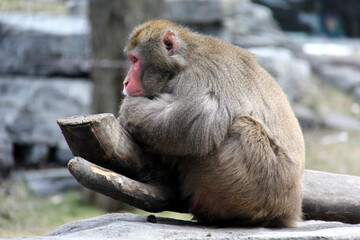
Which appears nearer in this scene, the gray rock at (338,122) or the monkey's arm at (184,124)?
the monkey's arm at (184,124)

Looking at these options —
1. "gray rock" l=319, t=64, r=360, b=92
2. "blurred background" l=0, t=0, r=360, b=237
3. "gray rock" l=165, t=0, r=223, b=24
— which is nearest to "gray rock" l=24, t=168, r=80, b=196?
"blurred background" l=0, t=0, r=360, b=237

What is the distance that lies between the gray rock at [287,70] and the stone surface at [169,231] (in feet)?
24.4

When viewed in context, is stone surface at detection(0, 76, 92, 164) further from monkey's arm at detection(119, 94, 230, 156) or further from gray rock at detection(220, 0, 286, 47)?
monkey's arm at detection(119, 94, 230, 156)

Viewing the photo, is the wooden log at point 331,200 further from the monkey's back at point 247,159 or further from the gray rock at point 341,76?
the gray rock at point 341,76

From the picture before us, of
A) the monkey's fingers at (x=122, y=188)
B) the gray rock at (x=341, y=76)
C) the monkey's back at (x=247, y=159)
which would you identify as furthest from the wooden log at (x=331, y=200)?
the gray rock at (x=341, y=76)

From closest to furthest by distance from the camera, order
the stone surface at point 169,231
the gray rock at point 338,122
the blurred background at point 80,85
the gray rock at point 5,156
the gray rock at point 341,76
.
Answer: the stone surface at point 169,231
the blurred background at point 80,85
the gray rock at point 5,156
the gray rock at point 338,122
the gray rock at point 341,76

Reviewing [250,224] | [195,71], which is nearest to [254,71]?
[195,71]

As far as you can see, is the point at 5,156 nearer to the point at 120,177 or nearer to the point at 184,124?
the point at 120,177

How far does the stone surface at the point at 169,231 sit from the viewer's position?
3.85 metres

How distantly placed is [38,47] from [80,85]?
3.98ft

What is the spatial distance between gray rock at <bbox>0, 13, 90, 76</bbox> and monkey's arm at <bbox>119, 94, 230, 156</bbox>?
6740 millimetres

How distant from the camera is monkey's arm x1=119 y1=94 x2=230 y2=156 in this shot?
165 inches

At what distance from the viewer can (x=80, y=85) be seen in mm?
10992

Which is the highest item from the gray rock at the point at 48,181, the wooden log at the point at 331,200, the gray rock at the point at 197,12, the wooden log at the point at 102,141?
the gray rock at the point at 197,12
